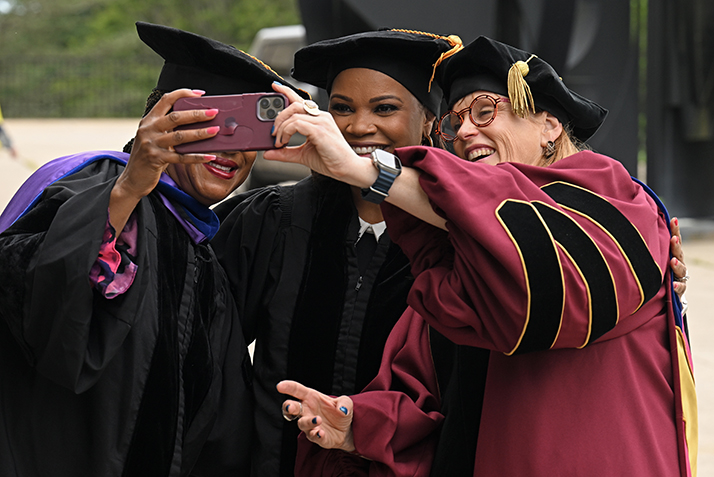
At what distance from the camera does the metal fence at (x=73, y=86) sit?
1032 inches

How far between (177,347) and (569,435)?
41.2 inches

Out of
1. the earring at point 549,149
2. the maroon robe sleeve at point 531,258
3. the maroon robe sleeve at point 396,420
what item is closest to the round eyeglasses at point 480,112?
the earring at point 549,149

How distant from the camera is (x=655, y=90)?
343 inches

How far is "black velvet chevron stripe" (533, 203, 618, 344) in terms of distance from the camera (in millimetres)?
1558

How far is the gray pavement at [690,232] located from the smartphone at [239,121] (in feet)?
10.4

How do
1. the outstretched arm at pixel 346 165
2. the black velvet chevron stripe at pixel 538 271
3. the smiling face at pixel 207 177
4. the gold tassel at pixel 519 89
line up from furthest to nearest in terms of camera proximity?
the smiling face at pixel 207 177
the gold tassel at pixel 519 89
the outstretched arm at pixel 346 165
the black velvet chevron stripe at pixel 538 271

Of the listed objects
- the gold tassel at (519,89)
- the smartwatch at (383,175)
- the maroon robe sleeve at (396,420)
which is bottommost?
the maroon robe sleeve at (396,420)

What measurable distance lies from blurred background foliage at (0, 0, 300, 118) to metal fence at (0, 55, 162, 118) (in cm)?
3

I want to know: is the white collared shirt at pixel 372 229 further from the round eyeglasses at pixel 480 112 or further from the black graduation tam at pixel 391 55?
the round eyeglasses at pixel 480 112

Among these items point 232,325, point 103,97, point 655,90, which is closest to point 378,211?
point 232,325

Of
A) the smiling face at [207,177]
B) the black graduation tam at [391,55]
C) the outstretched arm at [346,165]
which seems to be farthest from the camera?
the black graduation tam at [391,55]

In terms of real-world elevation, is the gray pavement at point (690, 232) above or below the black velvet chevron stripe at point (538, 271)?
below

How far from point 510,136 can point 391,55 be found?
2.50 feet

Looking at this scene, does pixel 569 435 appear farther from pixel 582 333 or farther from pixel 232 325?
pixel 232 325
